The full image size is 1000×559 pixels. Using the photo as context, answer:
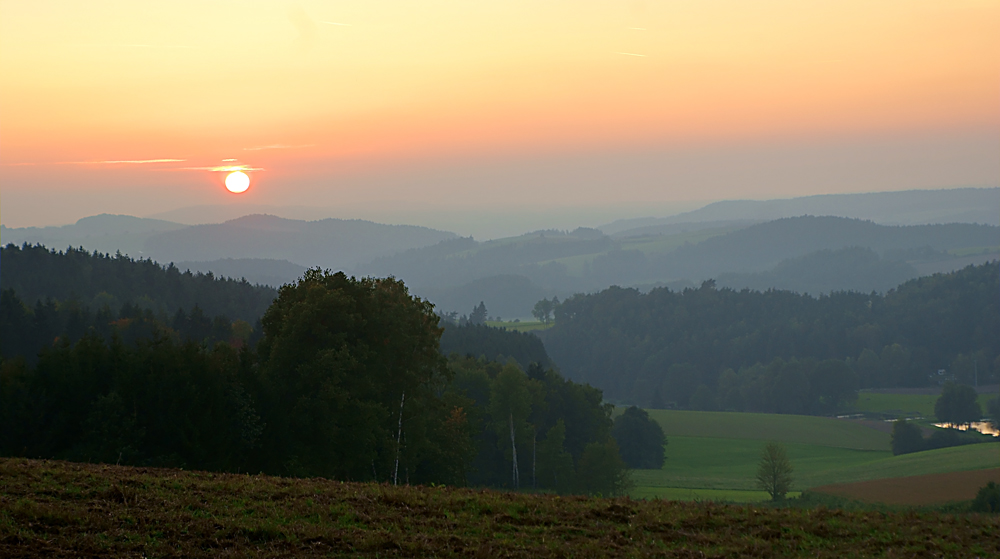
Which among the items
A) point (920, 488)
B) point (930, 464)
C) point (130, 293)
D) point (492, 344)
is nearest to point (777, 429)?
point (930, 464)

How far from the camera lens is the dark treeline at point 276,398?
103ft

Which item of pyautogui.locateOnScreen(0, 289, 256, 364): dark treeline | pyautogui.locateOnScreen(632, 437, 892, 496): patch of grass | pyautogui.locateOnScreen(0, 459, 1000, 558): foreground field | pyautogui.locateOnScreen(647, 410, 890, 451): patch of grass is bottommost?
pyautogui.locateOnScreen(632, 437, 892, 496): patch of grass

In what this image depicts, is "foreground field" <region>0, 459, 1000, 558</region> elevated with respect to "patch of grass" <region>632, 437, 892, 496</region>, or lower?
elevated

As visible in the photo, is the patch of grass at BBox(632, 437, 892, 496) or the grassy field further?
the grassy field

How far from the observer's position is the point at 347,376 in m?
37.0

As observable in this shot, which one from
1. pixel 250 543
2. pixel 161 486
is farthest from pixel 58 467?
pixel 250 543

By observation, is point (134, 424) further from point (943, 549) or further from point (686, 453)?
point (686, 453)

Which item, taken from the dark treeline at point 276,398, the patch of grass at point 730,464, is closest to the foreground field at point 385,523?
the dark treeline at point 276,398

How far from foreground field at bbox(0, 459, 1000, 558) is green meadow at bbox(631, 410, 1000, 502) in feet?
152

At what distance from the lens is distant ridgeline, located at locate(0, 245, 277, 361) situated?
3556 inches

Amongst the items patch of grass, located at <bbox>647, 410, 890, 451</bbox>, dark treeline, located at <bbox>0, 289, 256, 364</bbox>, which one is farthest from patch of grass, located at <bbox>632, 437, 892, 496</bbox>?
dark treeline, located at <bbox>0, 289, 256, 364</bbox>

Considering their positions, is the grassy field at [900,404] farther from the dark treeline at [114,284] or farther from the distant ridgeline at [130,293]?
the distant ridgeline at [130,293]

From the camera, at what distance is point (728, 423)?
140500 mm

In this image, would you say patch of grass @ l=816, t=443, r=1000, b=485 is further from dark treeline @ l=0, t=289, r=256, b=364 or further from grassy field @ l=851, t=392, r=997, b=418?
grassy field @ l=851, t=392, r=997, b=418
